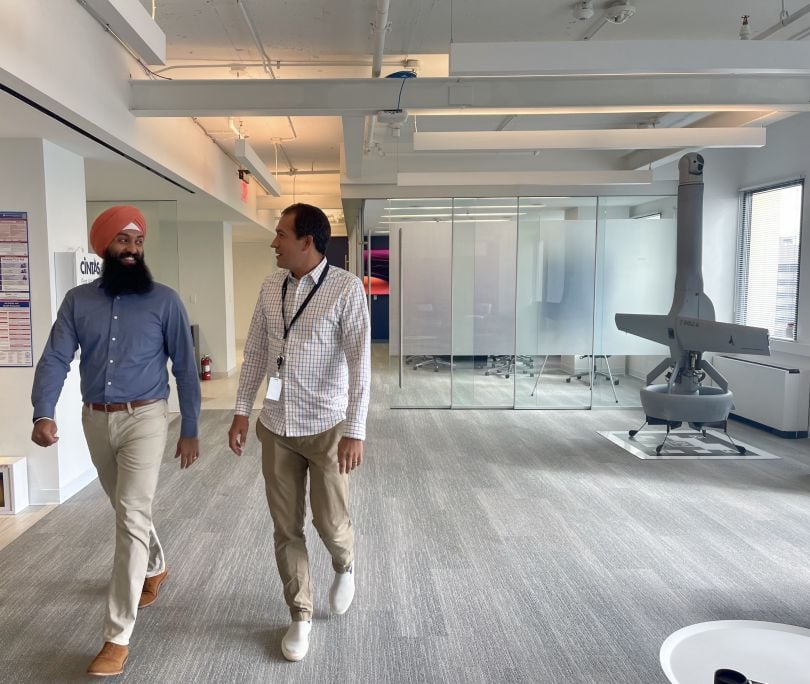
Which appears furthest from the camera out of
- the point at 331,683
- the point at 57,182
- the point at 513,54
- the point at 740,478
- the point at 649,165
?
the point at 649,165

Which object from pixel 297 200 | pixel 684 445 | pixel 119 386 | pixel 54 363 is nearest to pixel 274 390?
pixel 119 386

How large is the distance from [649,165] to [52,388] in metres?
6.36

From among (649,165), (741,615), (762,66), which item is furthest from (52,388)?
(649,165)

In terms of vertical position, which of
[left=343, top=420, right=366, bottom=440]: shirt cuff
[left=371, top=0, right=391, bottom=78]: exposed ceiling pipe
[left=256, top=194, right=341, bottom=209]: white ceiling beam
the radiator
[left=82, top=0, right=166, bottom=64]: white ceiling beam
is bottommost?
the radiator

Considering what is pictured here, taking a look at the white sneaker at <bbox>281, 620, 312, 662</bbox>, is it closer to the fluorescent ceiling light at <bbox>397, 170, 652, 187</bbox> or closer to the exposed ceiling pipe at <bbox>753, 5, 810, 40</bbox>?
the exposed ceiling pipe at <bbox>753, 5, 810, 40</bbox>

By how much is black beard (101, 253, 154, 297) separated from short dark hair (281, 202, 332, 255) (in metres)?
0.60

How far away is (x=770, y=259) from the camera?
624 centimetres

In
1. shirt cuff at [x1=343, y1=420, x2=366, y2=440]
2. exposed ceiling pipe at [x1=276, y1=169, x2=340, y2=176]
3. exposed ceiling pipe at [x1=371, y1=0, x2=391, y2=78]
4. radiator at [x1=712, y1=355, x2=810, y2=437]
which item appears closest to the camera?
shirt cuff at [x1=343, y1=420, x2=366, y2=440]

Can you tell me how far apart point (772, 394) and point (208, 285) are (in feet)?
24.7

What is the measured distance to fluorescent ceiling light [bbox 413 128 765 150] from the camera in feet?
16.1

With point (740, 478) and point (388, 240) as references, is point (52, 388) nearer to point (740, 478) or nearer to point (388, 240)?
point (740, 478)

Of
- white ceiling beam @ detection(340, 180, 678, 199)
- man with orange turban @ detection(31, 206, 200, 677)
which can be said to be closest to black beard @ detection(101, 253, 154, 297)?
man with orange turban @ detection(31, 206, 200, 677)

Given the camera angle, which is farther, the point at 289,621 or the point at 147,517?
the point at 289,621

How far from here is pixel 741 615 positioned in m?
2.53
